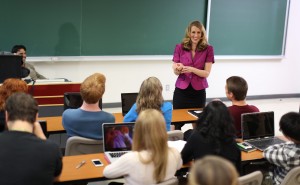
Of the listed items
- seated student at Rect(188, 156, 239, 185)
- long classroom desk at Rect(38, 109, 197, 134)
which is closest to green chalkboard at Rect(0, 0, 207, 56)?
long classroom desk at Rect(38, 109, 197, 134)

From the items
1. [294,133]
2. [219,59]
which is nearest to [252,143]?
[294,133]

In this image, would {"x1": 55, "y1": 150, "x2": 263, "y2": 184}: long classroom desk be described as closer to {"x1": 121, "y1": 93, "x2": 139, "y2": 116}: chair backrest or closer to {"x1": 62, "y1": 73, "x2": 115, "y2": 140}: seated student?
{"x1": 62, "y1": 73, "x2": 115, "y2": 140}: seated student

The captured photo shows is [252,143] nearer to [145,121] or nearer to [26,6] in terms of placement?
[145,121]

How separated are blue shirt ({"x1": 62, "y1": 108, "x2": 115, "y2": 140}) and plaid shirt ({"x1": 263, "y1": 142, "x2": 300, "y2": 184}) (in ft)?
4.15

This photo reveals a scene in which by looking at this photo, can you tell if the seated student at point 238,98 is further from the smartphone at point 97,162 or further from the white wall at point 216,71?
the white wall at point 216,71

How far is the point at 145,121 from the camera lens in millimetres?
2209

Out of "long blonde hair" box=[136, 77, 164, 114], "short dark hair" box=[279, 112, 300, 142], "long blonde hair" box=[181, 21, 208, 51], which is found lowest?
"short dark hair" box=[279, 112, 300, 142]

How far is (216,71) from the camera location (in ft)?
24.9

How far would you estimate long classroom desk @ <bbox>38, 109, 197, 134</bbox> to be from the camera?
345cm

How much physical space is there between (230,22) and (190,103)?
332 cm

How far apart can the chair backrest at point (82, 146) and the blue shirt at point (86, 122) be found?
0.08 m

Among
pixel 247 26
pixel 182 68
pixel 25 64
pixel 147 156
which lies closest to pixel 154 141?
pixel 147 156

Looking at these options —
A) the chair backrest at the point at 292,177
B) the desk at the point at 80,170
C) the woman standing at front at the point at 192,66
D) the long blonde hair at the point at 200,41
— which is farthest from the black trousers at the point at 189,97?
the chair backrest at the point at 292,177

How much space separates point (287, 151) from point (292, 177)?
0.74 feet
